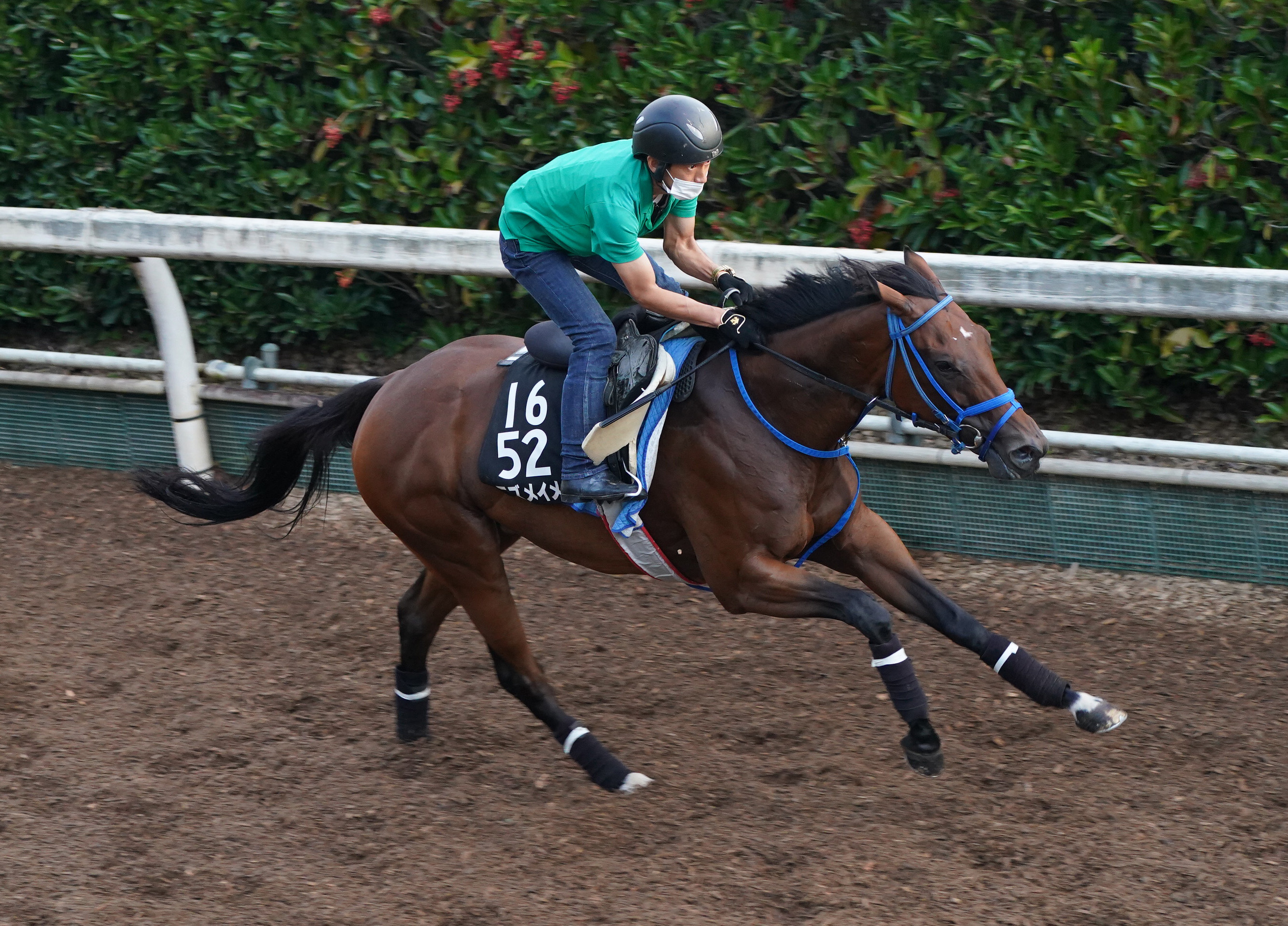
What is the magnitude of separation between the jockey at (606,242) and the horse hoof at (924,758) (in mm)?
1195

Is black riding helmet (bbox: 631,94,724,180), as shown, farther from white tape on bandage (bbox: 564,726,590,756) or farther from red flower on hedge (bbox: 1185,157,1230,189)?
red flower on hedge (bbox: 1185,157,1230,189)

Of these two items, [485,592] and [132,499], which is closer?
[485,592]

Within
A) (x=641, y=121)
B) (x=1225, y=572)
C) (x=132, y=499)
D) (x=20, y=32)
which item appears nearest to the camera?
(x=641, y=121)

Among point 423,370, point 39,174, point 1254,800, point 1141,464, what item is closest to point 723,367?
point 423,370

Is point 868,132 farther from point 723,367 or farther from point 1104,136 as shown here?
point 723,367

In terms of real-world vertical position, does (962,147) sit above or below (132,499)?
above

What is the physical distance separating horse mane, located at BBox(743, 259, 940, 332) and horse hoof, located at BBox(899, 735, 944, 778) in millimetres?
1367

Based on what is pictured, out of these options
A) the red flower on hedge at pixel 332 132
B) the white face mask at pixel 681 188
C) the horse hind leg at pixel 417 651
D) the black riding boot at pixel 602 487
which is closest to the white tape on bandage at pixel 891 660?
the black riding boot at pixel 602 487

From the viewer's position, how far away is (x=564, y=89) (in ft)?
22.0

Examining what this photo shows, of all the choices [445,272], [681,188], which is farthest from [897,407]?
[445,272]

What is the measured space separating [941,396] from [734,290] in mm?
840

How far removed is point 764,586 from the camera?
4.33 m

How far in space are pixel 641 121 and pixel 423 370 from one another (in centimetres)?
135

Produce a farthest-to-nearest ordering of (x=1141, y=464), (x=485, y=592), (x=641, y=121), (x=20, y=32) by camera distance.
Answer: (x=20, y=32)
(x=1141, y=464)
(x=485, y=592)
(x=641, y=121)
